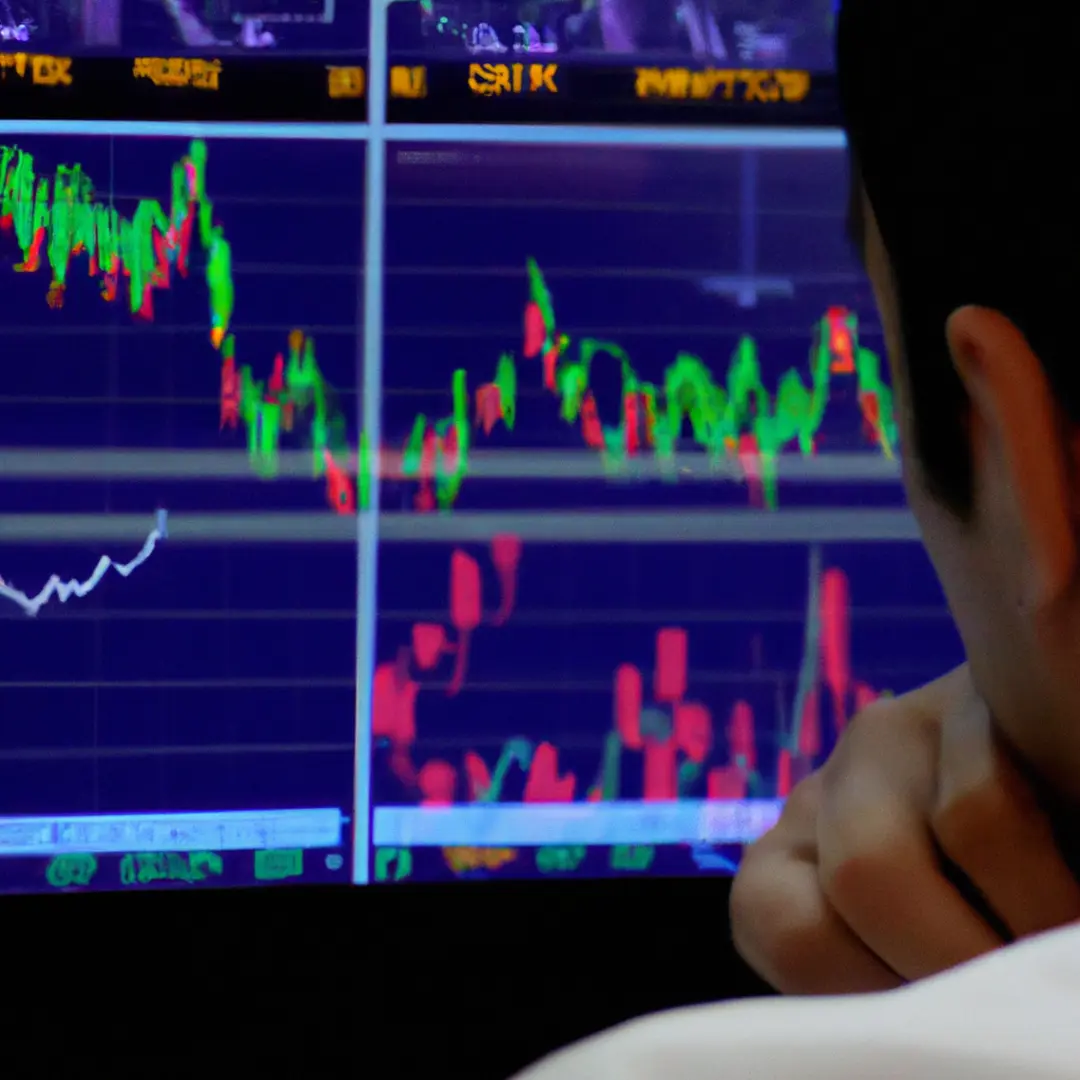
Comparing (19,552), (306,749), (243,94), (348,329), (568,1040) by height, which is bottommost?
(568,1040)

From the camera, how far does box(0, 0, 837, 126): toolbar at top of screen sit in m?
0.69

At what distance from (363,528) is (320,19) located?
27cm

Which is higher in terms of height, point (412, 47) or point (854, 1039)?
point (412, 47)

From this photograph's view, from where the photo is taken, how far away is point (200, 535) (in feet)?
2.35

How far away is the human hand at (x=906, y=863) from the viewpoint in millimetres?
582

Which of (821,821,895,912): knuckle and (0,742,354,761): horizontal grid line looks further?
(0,742,354,761): horizontal grid line

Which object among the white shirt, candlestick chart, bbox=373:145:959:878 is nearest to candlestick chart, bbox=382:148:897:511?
candlestick chart, bbox=373:145:959:878

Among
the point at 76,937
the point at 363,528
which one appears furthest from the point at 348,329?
the point at 76,937

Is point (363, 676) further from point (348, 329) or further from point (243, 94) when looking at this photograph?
point (243, 94)

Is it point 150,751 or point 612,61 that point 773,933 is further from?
point 612,61

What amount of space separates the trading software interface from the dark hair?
269 millimetres

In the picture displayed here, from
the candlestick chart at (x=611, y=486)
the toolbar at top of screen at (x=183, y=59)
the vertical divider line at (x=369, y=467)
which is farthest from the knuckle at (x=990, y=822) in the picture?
the toolbar at top of screen at (x=183, y=59)

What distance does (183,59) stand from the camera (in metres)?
0.70

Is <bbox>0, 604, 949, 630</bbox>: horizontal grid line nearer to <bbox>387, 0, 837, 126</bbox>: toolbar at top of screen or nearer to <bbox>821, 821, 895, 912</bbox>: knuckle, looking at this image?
<bbox>821, 821, 895, 912</bbox>: knuckle
